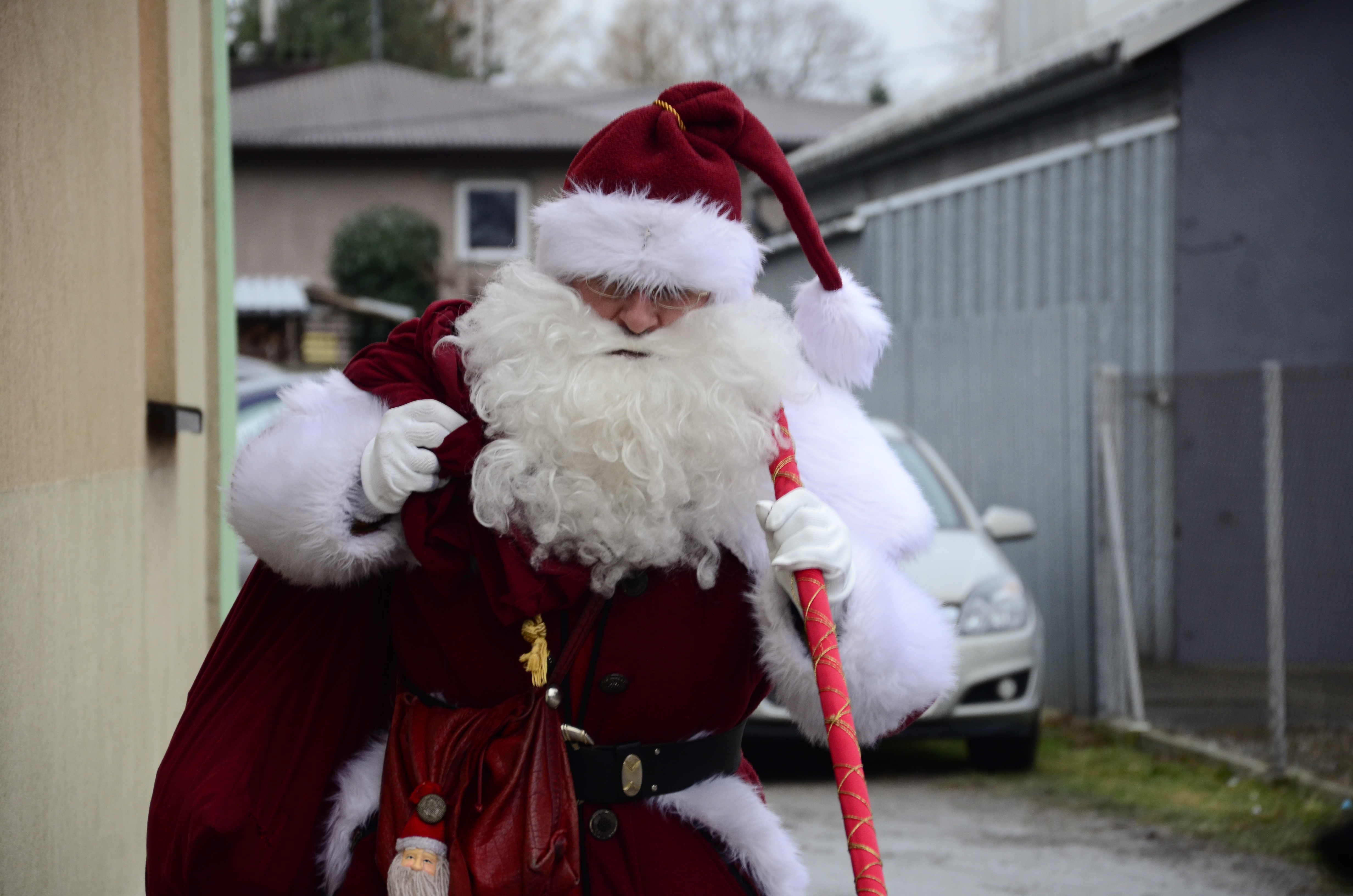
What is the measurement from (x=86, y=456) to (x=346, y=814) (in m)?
1.05

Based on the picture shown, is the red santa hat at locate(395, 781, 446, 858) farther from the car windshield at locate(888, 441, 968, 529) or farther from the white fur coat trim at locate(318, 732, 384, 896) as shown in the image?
the car windshield at locate(888, 441, 968, 529)

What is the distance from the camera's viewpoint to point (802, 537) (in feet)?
7.18

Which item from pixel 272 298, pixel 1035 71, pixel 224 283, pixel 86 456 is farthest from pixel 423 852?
pixel 272 298

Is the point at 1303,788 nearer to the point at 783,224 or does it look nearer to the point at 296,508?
the point at 296,508

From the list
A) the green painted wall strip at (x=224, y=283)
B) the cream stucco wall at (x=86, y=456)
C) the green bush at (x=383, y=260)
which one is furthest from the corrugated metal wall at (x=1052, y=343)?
the green bush at (x=383, y=260)

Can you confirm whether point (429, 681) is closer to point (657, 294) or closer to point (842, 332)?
point (657, 294)

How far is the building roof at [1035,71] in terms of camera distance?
865 cm

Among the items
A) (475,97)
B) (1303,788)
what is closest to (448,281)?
(475,97)

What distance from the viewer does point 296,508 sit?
2240 millimetres

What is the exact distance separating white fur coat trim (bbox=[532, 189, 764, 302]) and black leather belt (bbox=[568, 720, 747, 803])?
0.73 metres

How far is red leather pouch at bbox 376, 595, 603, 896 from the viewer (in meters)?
2.09

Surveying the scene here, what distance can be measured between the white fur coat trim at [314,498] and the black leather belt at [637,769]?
1.44 feet

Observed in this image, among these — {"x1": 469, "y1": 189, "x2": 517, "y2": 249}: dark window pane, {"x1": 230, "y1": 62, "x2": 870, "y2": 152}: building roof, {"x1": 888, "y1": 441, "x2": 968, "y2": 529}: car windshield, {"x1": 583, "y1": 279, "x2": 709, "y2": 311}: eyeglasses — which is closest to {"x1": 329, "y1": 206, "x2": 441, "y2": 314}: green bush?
{"x1": 469, "y1": 189, "x2": 517, "y2": 249}: dark window pane

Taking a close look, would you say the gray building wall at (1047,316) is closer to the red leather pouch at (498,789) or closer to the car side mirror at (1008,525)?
the car side mirror at (1008,525)
